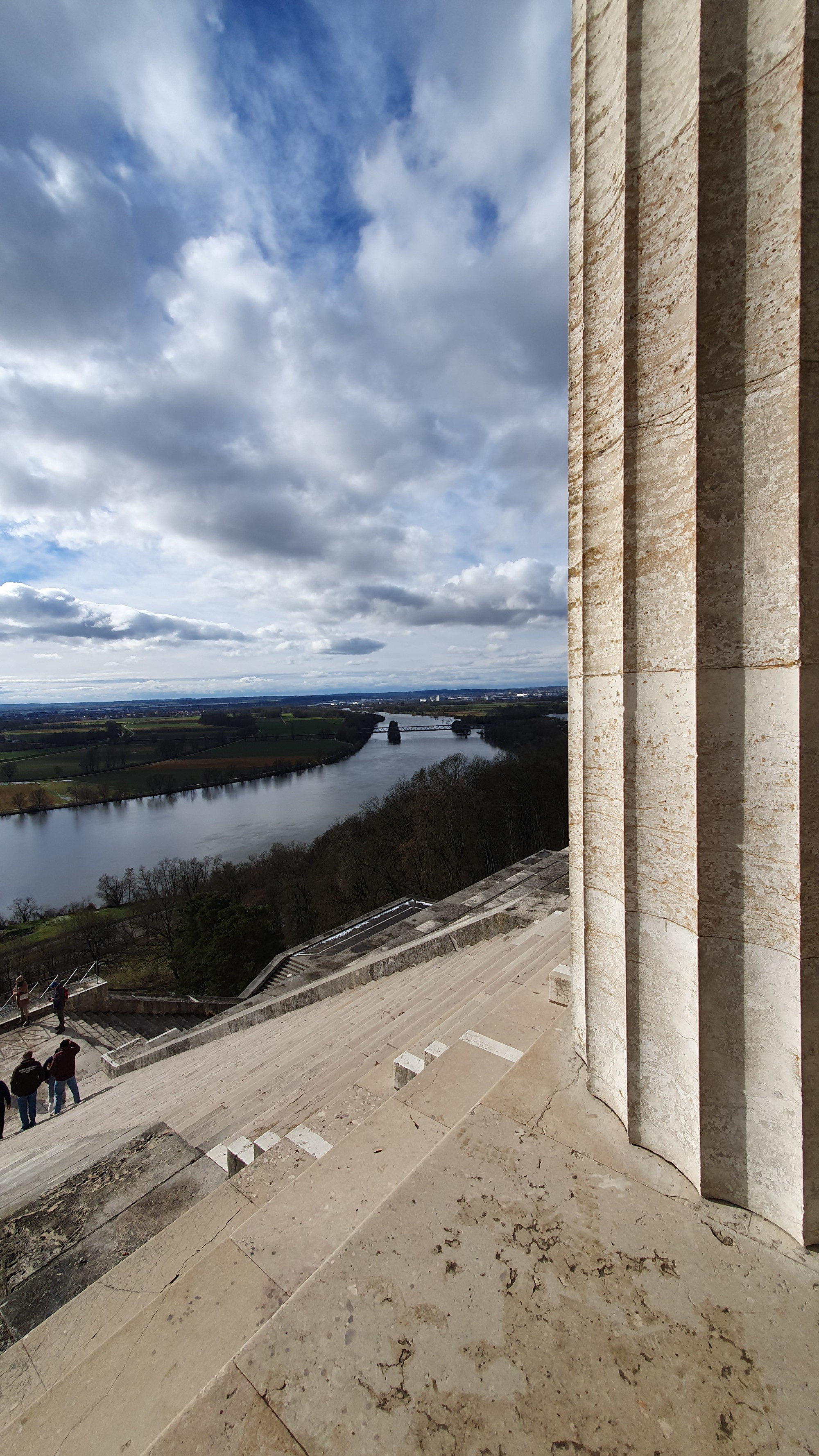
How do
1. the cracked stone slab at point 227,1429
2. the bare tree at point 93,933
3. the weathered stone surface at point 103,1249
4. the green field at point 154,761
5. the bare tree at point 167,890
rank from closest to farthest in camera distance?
1. the cracked stone slab at point 227,1429
2. the weathered stone surface at point 103,1249
3. the bare tree at point 93,933
4. the bare tree at point 167,890
5. the green field at point 154,761

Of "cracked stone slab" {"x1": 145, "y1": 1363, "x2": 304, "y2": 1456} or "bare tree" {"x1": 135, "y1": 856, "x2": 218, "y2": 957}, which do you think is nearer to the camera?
"cracked stone slab" {"x1": 145, "y1": 1363, "x2": 304, "y2": 1456}

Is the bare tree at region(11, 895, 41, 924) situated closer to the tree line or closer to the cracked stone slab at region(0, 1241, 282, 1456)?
the tree line

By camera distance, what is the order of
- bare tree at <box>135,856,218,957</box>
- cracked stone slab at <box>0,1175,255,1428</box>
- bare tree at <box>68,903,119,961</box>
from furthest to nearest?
bare tree at <box>135,856,218,957</box>, bare tree at <box>68,903,119,961</box>, cracked stone slab at <box>0,1175,255,1428</box>

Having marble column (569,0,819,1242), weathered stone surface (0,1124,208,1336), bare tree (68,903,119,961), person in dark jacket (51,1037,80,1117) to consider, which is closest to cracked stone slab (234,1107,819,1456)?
marble column (569,0,819,1242)

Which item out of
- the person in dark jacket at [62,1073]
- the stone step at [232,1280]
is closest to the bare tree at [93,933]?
the person in dark jacket at [62,1073]

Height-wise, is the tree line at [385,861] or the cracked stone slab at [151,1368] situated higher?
the cracked stone slab at [151,1368]

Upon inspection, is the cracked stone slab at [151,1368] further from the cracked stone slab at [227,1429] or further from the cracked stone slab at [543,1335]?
the cracked stone slab at [543,1335]

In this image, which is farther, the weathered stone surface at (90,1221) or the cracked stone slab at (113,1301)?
the weathered stone surface at (90,1221)

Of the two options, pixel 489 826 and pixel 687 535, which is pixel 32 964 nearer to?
pixel 489 826
